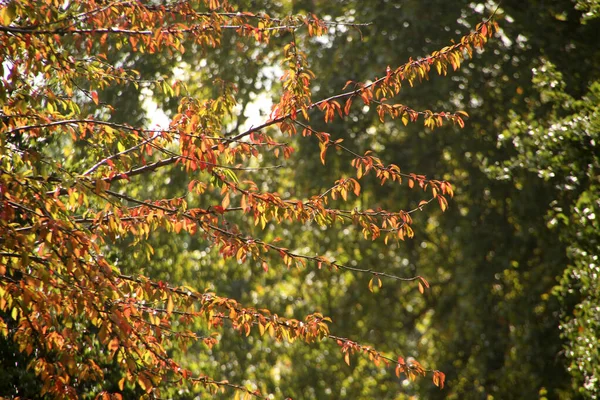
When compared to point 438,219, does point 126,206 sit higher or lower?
lower

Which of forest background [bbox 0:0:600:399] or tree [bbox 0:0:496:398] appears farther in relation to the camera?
forest background [bbox 0:0:600:399]

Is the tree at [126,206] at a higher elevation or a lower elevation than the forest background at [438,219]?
lower

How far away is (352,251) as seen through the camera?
9117mm

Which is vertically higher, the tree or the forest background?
the forest background

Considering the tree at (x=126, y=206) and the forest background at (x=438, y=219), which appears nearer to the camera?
the tree at (x=126, y=206)

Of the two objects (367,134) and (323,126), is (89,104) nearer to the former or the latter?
(323,126)

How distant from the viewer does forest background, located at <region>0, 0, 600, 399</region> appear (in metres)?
7.53

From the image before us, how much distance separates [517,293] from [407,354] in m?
1.82

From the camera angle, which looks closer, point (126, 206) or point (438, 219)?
point (126, 206)

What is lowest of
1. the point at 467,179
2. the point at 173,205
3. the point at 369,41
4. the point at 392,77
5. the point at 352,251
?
the point at 173,205

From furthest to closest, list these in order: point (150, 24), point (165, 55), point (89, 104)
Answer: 1. point (165, 55)
2. point (89, 104)
3. point (150, 24)

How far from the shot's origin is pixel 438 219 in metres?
8.85

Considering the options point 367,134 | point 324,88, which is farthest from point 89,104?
point 367,134

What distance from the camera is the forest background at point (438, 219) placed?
7.53m
